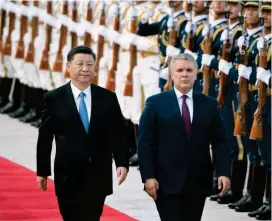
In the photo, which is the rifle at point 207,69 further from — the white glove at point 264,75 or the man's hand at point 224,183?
the man's hand at point 224,183

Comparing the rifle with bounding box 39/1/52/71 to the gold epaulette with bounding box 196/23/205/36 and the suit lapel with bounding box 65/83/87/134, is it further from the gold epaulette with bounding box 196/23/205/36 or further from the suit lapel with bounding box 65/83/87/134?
the suit lapel with bounding box 65/83/87/134

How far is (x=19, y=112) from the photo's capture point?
56.7 feet

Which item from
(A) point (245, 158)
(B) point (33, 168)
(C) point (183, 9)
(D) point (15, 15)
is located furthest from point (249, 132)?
(D) point (15, 15)

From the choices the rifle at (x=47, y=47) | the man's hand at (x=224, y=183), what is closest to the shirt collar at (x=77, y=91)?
the man's hand at (x=224, y=183)

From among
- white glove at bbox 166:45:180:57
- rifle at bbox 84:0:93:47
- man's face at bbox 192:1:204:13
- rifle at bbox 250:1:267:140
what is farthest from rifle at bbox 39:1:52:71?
rifle at bbox 250:1:267:140

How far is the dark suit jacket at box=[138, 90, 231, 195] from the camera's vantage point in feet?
27.9

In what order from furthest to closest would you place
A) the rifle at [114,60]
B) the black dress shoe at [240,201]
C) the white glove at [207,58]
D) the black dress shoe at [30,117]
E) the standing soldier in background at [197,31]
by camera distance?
the black dress shoe at [30,117] < the rifle at [114,60] < the standing soldier in background at [197,31] < the white glove at [207,58] < the black dress shoe at [240,201]

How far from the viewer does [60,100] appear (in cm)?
862

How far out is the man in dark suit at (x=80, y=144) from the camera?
855 centimetres

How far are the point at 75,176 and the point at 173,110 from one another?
0.75 meters

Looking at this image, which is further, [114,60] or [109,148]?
[114,60]

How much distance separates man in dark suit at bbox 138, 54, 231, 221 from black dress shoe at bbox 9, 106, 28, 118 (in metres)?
8.75

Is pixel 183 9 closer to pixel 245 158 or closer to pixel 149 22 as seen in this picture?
pixel 149 22

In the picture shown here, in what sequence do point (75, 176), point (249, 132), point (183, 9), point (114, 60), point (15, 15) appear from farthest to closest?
point (15, 15) < point (114, 60) < point (183, 9) < point (249, 132) < point (75, 176)
